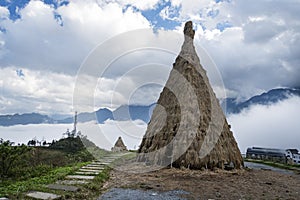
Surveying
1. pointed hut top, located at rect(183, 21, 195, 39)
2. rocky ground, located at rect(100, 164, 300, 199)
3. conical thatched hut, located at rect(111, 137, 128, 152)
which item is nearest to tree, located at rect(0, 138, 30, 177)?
rocky ground, located at rect(100, 164, 300, 199)

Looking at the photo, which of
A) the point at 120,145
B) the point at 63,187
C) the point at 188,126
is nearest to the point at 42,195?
the point at 63,187

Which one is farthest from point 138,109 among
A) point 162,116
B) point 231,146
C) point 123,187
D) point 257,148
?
point 257,148

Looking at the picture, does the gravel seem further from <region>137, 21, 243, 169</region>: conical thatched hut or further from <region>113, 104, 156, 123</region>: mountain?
<region>113, 104, 156, 123</region>: mountain

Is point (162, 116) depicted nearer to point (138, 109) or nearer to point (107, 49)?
point (138, 109)

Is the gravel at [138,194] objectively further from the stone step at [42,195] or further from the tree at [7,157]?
the tree at [7,157]

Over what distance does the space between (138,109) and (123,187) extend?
8012 mm

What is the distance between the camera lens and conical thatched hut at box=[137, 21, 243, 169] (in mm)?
10883

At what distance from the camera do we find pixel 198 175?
9688mm

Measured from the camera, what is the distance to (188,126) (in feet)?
37.2

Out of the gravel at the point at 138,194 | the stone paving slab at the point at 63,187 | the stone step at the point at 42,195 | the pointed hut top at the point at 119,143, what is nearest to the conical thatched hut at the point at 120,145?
the pointed hut top at the point at 119,143

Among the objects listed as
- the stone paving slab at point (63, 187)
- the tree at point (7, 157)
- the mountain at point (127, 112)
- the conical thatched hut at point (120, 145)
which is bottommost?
the stone paving slab at point (63, 187)

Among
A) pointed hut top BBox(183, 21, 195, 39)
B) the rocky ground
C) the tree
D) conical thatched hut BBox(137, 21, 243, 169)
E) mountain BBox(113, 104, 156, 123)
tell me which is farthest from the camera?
pointed hut top BBox(183, 21, 195, 39)

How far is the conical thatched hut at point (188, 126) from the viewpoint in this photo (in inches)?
428

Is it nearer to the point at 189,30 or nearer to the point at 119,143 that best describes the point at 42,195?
the point at 189,30
